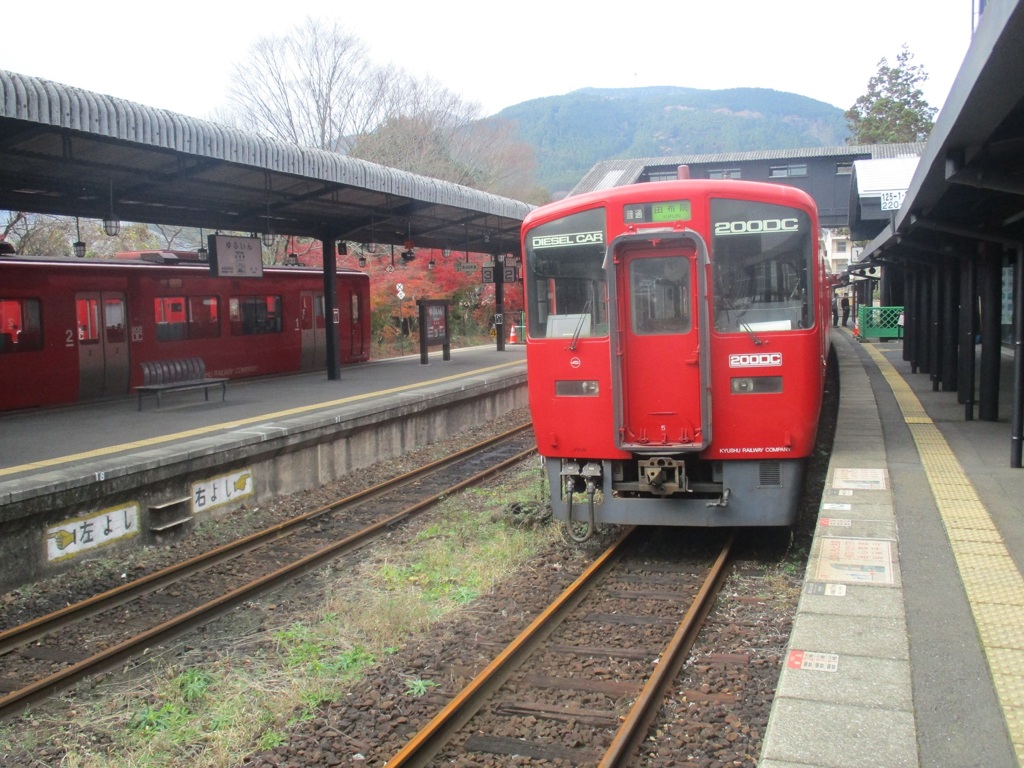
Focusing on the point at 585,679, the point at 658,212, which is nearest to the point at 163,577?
the point at 585,679

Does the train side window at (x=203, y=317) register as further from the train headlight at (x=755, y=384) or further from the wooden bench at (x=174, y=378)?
the train headlight at (x=755, y=384)

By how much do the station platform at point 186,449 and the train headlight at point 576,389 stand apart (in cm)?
431

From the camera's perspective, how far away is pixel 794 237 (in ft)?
21.8

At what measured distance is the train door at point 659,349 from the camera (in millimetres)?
6594

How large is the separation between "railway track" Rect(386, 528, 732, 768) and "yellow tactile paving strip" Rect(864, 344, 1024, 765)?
1580 millimetres

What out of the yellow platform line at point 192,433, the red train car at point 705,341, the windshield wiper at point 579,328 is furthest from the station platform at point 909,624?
the yellow platform line at point 192,433

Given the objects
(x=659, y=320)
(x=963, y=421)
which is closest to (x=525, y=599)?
(x=659, y=320)

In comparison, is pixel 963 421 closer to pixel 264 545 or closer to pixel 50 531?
pixel 264 545

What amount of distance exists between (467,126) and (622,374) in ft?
124

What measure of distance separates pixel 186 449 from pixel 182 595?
8.45 ft

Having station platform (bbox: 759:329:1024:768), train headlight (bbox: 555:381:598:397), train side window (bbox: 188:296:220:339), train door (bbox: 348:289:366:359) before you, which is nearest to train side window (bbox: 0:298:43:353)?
train side window (bbox: 188:296:220:339)

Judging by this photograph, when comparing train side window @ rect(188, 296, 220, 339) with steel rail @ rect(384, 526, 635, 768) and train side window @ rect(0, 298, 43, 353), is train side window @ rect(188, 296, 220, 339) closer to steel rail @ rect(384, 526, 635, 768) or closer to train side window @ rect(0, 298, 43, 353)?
train side window @ rect(0, 298, 43, 353)

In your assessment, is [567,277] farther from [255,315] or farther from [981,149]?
[255,315]

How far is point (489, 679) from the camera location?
491 cm
